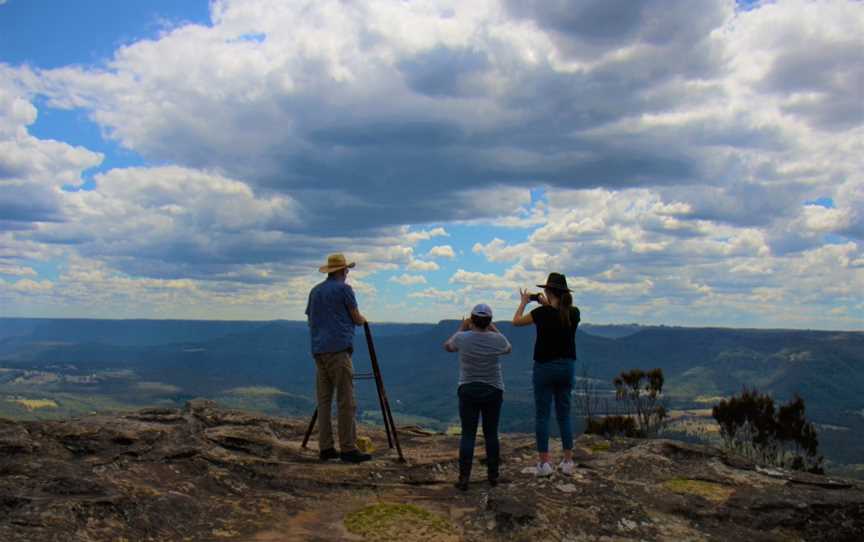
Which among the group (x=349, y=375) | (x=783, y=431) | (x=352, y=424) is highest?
(x=349, y=375)

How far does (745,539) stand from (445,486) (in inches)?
184

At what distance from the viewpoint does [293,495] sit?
9594mm

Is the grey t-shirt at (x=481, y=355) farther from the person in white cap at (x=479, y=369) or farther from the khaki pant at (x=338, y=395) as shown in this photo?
the khaki pant at (x=338, y=395)

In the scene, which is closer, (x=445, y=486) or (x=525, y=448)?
(x=445, y=486)

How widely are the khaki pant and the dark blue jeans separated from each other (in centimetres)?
232

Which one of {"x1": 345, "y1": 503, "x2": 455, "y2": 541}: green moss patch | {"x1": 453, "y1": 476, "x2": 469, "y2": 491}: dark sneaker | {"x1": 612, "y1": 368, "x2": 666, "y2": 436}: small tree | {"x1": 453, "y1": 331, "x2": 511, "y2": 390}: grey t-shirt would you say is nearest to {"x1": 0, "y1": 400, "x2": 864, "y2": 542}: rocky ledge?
{"x1": 345, "y1": 503, "x2": 455, "y2": 541}: green moss patch

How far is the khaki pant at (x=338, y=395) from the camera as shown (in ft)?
37.4

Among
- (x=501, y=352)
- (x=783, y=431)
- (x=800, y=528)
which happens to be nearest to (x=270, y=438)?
(x=501, y=352)

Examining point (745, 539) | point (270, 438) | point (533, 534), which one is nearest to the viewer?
point (533, 534)

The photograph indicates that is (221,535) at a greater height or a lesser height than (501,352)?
lesser

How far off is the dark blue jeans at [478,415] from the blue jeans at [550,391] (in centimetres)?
70

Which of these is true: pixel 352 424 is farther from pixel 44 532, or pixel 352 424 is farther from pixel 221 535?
pixel 44 532

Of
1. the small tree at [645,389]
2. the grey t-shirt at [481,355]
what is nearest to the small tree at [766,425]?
the small tree at [645,389]

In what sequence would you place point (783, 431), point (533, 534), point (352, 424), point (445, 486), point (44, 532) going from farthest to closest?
point (783, 431), point (352, 424), point (445, 486), point (533, 534), point (44, 532)
